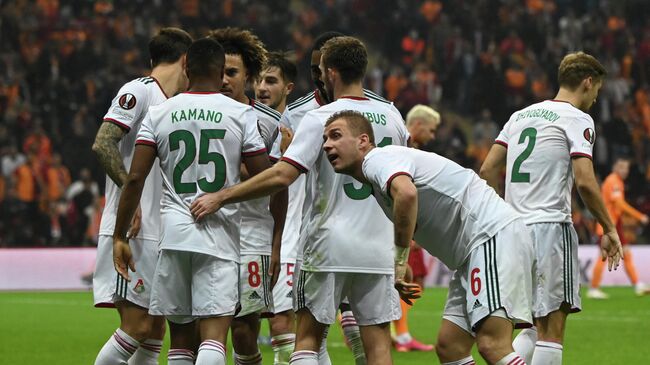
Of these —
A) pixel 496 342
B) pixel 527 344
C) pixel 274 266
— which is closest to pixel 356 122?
pixel 274 266

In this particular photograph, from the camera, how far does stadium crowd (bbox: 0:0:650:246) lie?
20781 millimetres

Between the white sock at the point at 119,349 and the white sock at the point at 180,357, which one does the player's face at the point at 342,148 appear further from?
the white sock at the point at 119,349

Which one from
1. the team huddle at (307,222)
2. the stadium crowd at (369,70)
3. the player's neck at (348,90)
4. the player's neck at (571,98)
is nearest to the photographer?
the team huddle at (307,222)

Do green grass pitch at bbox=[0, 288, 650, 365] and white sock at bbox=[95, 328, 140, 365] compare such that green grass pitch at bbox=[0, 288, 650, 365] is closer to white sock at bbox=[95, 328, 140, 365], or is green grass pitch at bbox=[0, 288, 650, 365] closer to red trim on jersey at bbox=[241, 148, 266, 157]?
white sock at bbox=[95, 328, 140, 365]

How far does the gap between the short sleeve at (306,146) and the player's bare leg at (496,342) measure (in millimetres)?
1255

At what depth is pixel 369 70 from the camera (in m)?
26.0

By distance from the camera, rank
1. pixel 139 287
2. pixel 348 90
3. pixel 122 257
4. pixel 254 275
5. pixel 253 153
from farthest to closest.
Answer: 1. pixel 254 275
2. pixel 139 287
3. pixel 348 90
4. pixel 122 257
5. pixel 253 153

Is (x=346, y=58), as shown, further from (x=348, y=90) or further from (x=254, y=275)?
(x=254, y=275)

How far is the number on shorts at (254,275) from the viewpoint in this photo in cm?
673

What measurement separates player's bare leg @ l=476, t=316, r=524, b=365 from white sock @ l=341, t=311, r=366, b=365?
1821 mm

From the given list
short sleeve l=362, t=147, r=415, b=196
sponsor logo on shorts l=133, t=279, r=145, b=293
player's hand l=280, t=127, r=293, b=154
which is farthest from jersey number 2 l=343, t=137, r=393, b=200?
sponsor logo on shorts l=133, t=279, r=145, b=293

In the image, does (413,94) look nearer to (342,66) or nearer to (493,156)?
(493,156)

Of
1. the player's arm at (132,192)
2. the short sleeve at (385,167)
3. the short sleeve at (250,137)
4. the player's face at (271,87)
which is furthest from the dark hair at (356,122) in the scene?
the player's face at (271,87)

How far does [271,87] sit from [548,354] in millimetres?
2801
